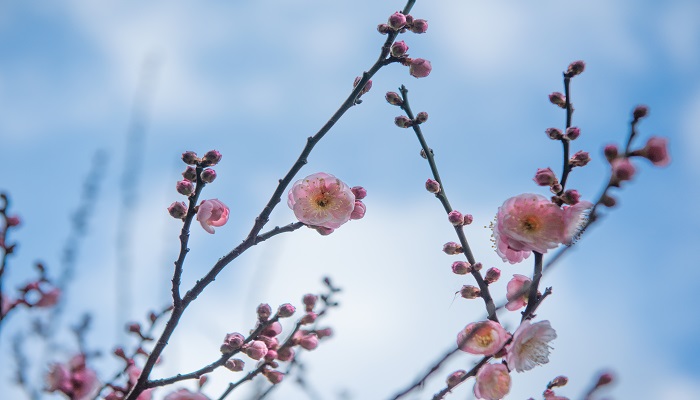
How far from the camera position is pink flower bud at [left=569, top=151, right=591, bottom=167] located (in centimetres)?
193

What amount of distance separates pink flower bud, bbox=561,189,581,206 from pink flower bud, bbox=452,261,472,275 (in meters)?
0.45

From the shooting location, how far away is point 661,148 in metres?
1.69

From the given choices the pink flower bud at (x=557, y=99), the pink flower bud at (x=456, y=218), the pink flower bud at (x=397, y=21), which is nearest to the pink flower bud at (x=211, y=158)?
the pink flower bud at (x=397, y=21)

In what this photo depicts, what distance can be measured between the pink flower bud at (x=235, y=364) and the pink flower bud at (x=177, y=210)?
0.56 m

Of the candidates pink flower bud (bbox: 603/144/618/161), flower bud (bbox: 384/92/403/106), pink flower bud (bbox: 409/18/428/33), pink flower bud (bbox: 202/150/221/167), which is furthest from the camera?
flower bud (bbox: 384/92/403/106)

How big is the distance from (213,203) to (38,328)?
1.63 metres

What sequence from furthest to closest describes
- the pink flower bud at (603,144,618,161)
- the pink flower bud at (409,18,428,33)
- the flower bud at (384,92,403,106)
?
1. the flower bud at (384,92,403,106)
2. the pink flower bud at (409,18,428,33)
3. the pink flower bud at (603,144,618,161)

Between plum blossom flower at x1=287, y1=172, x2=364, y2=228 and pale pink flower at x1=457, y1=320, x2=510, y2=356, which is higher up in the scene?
plum blossom flower at x1=287, y1=172, x2=364, y2=228

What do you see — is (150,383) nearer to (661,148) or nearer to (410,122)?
(410,122)

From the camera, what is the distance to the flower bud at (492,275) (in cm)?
214

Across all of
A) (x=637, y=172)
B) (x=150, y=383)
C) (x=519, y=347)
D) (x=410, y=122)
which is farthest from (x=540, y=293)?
(x=150, y=383)

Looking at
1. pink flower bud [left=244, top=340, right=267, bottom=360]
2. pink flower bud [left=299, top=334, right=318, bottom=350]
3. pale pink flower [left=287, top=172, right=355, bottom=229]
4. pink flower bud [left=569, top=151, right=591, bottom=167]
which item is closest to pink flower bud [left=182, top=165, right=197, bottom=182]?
pale pink flower [left=287, top=172, right=355, bottom=229]

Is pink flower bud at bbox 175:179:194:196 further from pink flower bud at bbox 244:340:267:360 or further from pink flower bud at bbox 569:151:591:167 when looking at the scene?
pink flower bud at bbox 569:151:591:167

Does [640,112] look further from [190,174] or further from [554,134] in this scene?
[190,174]
